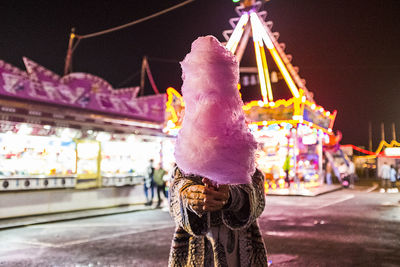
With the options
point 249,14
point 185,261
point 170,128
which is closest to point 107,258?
point 185,261

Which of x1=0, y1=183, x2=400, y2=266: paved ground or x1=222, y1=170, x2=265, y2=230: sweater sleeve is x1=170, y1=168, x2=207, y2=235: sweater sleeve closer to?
x1=222, y1=170, x2=265, y2=230: sweater sleeve

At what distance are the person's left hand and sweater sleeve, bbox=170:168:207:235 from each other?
15 centimetres

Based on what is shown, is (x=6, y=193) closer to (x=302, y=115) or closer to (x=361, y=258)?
(x=361, y=258)

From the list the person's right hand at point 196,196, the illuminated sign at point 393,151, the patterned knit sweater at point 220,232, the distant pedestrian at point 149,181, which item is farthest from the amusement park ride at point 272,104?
the person's right hand at point 196,196

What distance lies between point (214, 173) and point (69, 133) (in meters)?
12.7

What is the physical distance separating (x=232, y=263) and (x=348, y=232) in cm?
831

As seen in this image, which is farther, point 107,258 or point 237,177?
point 107,258

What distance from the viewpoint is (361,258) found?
6859 mm

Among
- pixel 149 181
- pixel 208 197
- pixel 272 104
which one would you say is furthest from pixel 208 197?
pixel 272 104

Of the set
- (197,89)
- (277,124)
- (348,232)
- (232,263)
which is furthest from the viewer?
(277,124)

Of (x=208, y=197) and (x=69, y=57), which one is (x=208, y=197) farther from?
(x=69, y=57)

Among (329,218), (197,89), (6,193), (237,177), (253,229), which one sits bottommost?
(329,218)

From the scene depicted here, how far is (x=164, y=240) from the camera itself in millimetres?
8664

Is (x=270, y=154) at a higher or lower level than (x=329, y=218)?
higher
